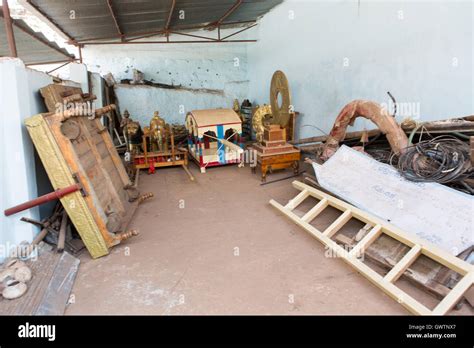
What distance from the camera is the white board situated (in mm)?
2586

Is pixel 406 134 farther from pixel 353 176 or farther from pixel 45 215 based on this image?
pixel 45 215

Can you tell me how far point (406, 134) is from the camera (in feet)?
12.6

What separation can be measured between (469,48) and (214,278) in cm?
359

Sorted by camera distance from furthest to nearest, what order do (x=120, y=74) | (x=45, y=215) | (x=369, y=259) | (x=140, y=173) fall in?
(x=120, y=74) < (x=140, y=173) < (x=45, y=215) < (x=369, y=259)

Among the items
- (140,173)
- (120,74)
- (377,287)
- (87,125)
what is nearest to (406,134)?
(377,287)

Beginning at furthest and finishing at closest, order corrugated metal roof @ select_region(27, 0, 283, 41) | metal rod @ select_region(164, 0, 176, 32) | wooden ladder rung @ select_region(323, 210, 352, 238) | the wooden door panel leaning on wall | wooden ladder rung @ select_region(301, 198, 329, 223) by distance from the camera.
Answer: metal rod @ select_region(164, 0, 176, 32) < corrugated metal roof @ select_region(27, 0, 283, 41) < wooden ladder rung @ select_region(301, 198, 329, 223) < wooden ladder rung @ select_region(323, 210, 352, 238) < the wooden door panel leaning on wall

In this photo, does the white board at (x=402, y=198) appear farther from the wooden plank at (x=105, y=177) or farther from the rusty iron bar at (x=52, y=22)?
the rusty iron bar at (x=52, y=22)

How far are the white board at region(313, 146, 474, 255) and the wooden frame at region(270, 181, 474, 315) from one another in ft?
0.38

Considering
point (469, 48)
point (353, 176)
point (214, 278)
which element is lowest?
point (214, 278)

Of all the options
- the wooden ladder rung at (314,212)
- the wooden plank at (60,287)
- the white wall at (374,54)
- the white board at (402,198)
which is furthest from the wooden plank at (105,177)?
the white wall at (374,54)

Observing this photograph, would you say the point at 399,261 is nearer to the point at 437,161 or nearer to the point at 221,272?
the point at 437,161

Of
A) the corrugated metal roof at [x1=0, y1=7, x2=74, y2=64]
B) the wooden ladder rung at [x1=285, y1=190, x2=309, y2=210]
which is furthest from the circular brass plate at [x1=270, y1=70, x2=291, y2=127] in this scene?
the corrugated metal roof at [x1=0, y1=7, x2=74, y2=64]

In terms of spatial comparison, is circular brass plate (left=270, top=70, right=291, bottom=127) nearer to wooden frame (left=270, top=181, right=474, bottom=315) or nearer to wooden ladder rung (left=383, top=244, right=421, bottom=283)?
wooden frame (left=270, top=181, right=474, bottom=315)

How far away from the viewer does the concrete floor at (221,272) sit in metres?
2.28
